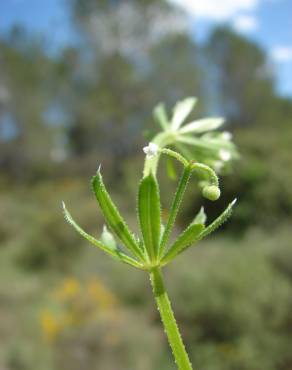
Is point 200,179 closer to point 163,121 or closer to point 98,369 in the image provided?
point 163,121

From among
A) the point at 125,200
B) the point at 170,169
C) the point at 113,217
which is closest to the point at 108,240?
the point at 113,217

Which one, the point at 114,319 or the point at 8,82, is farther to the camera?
the point at 8,82

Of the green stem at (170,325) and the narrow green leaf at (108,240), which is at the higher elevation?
the narrow green leaf at (108,240)

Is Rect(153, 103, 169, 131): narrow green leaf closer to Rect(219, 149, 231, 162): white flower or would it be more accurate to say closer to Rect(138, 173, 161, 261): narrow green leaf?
Rect(219, 149, 231, 162): white flower

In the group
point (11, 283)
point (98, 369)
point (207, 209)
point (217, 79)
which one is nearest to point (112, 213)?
point (98, 369)

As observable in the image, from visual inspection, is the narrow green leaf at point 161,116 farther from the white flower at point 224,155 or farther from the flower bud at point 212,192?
the flower bud at point 212,192

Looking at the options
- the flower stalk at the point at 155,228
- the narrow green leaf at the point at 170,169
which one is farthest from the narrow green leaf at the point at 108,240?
the narrow green leaf at the point at 170,169

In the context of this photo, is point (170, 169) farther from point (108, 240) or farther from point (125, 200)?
point (125, 200)
